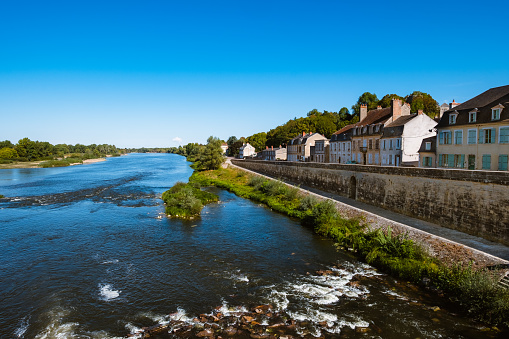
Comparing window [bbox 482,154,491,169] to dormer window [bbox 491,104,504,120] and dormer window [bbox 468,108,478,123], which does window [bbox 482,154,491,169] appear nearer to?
dormer window [bbox 491,104,504,120]

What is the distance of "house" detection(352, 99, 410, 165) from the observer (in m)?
31.5

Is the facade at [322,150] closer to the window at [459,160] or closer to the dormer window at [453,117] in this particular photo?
the dormer window at [453,117]

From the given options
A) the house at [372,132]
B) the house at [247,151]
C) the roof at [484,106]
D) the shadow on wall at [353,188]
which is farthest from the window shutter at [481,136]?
the house at [247,151]

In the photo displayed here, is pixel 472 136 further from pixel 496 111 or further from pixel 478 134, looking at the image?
pixel 496 111

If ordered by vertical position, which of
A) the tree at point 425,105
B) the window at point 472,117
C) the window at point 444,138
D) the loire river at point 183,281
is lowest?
the loire river at point 183,281

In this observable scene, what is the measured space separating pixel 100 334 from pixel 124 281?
3433 millimetres

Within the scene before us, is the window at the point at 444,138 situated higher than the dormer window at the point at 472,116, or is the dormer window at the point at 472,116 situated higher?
the dormer window at the point at 472,116

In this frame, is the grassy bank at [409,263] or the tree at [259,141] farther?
the tree at [259,141]

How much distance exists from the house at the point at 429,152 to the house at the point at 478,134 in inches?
58.4

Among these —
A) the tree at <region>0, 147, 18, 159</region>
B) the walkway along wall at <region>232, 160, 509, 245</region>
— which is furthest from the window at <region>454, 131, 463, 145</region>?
the tree at <region>0, 147, 18, 159</region>

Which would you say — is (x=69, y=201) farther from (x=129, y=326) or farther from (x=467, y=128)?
(x=467, y=128)

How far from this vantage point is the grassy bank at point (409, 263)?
9.21 m

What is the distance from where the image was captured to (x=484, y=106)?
20.0m

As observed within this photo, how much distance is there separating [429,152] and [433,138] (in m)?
1.20
